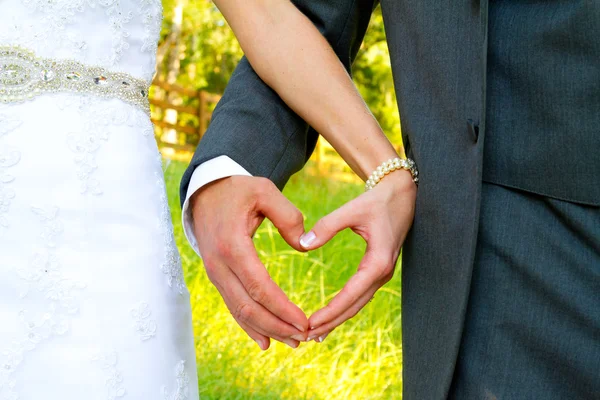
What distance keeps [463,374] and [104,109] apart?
849mm

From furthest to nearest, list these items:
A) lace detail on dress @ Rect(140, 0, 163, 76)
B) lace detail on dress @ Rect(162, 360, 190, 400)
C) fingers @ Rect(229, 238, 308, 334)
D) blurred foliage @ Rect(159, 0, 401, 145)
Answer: blurred foliage @ Rect(159, 0, 401, 145) < lace detail on dress @ Rect(140, 0, 163, 76) < lace detail on dress @ Rect(162, 360, 190, 400) < fingers @ Rect(229, 238, 308, 334)

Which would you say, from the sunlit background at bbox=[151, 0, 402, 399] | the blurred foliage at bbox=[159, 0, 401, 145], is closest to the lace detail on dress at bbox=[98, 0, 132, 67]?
the sunlit background at bbox=[151, 0, 402, 399]

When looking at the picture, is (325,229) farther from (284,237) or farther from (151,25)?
(151,25)

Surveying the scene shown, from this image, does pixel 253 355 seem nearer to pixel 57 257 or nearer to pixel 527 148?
pixel 57 257

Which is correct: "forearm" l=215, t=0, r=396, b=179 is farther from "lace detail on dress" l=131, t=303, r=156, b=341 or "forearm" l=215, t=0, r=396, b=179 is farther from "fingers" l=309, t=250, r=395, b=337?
"lace detail on dress" l=131, t=303, r=156, b=341

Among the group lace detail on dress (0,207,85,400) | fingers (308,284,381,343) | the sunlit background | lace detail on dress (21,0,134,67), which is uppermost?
lace detail on dress (21,0,134,67)

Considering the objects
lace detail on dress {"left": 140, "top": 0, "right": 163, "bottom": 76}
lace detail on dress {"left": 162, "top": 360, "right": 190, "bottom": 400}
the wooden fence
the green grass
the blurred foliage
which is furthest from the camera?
the blurred foliage

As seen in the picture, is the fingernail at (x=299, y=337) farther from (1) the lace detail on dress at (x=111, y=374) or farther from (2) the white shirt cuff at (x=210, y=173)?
(1) the lace detail on dress at (x=111, y=374)

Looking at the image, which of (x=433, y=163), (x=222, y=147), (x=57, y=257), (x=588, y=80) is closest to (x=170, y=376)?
(x=57, y=257)

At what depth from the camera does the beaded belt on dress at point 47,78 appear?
1450 mm

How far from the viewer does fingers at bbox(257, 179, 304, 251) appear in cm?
114

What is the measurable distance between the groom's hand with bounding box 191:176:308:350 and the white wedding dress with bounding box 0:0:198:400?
33 cm

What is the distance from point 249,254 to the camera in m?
1.11

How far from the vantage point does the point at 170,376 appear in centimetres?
149
